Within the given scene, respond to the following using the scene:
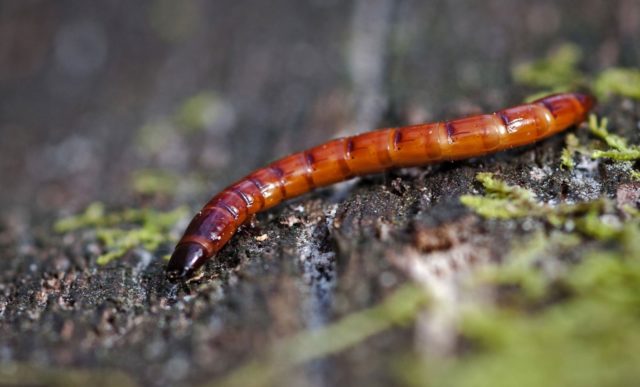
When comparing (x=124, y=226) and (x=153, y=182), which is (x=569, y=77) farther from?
(x=124, y=226)

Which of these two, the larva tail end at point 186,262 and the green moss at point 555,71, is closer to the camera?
the larva tail end at point 186,262

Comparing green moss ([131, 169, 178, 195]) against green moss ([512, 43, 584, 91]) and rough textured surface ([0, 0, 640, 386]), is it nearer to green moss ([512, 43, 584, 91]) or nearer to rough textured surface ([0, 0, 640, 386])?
rough textured surface ([0, 0, 640, 386])

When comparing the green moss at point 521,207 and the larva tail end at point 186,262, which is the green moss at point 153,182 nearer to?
the larva tail end at point 186,262

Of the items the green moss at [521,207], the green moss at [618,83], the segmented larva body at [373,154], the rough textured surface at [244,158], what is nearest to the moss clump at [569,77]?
the green moss at [618,83]

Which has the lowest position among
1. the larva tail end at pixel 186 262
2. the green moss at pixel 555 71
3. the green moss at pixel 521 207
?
the green moss at pixel 521 207

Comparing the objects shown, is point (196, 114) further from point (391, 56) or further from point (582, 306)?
point (582, 306)

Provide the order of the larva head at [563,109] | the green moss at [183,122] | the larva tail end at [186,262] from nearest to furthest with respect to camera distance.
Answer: the larva tail end at [186,262], the larva head at [563,109], the green moss at [183,122]
